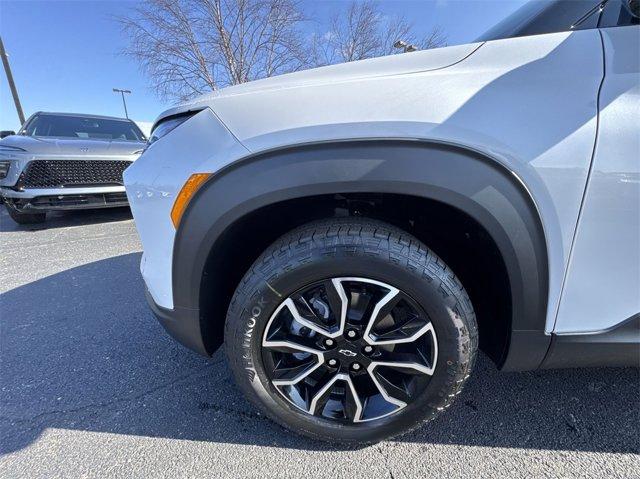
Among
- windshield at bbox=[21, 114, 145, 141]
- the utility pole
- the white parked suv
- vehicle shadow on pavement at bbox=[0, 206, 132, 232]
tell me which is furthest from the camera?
the utility pole

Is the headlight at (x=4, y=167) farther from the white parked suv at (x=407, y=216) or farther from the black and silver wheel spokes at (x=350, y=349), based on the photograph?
the black and silver wheel spokes at (x=350, y=349)

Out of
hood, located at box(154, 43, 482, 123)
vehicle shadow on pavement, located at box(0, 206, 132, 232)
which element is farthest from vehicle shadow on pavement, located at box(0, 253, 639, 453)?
vehicle shadow on pavement, located at box(0, 206, 132, 232)

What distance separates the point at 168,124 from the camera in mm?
1444

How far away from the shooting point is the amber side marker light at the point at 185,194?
1.17 m

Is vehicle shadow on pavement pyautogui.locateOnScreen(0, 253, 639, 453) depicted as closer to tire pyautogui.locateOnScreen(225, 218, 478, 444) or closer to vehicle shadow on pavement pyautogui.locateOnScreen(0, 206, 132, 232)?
tire pyautogui.locateOnScreen(225, 218, 478, 444)

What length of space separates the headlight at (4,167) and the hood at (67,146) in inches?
11.0

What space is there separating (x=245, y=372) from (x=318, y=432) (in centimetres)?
40

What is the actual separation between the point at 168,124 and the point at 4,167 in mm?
4767

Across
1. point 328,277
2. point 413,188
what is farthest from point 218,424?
point 413,188

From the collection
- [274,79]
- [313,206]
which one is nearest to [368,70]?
[274,79]

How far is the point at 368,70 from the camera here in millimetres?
1187

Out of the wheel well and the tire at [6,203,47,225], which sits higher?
the wheel well

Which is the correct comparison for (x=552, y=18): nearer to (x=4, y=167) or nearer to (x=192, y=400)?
(x=192, y=400)

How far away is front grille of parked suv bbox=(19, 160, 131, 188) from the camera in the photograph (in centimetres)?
443
